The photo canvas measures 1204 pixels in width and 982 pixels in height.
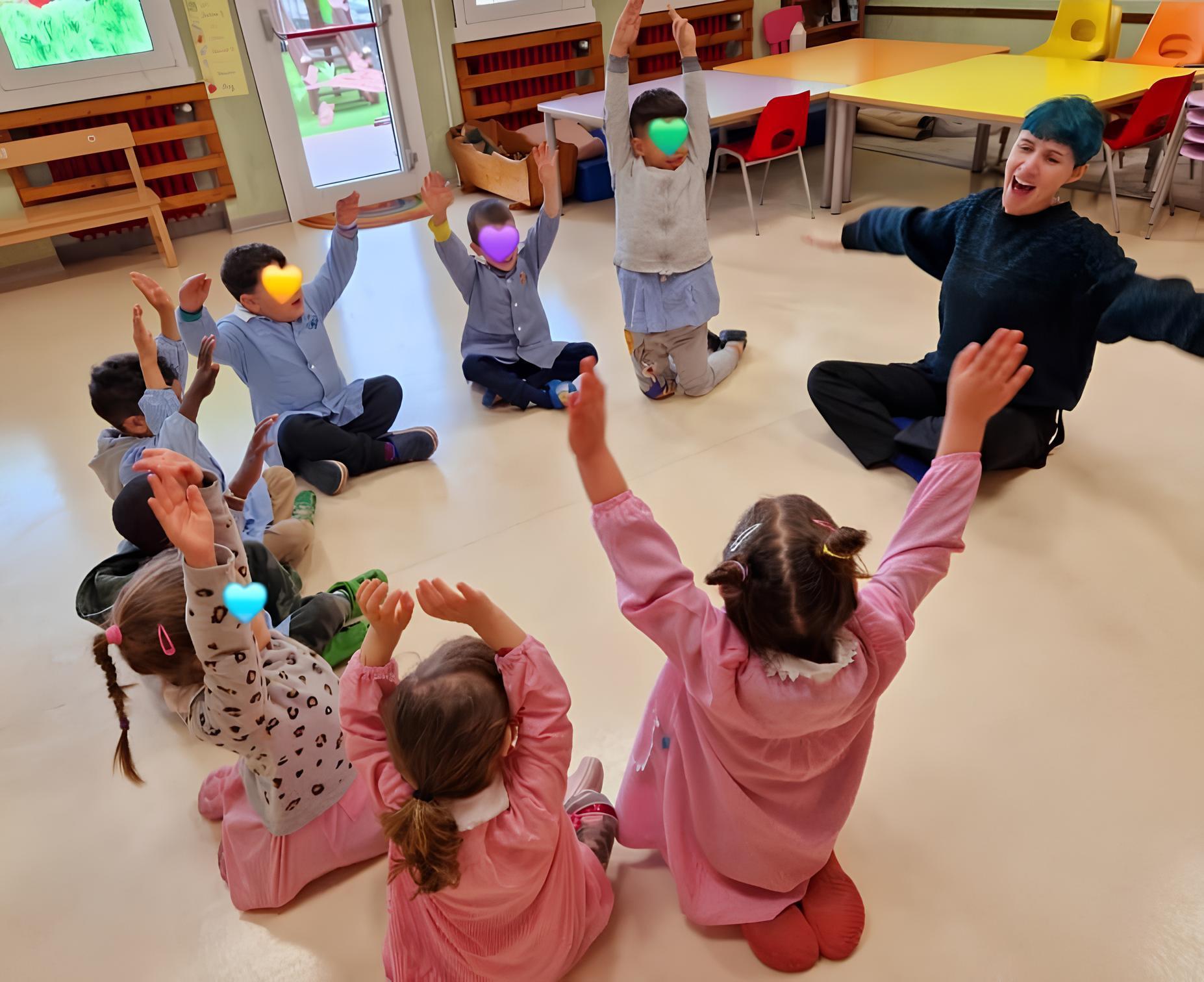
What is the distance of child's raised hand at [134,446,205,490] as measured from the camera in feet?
3.76

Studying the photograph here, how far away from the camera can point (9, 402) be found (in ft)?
11.2

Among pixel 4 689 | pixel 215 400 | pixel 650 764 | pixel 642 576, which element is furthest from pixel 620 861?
pixel 215 400

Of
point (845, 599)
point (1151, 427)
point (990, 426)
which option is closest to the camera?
point (845, 599)

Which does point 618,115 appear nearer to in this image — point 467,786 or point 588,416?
point 588,416

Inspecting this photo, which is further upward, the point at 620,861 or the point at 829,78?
the point at 829,78

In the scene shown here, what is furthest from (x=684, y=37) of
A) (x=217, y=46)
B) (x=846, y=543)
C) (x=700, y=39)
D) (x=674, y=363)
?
(x=700, y=39)

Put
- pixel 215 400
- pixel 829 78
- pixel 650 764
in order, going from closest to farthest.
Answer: pixel 650 764 → pixel 215 400 → pixel 829 78

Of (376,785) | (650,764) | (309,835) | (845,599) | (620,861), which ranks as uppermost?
(845,599)

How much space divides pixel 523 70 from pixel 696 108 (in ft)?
11.2

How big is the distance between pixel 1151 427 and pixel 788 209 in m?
2.69

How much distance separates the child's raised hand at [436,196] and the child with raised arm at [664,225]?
0.55 m

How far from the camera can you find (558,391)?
3094 mm

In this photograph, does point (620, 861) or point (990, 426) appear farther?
point (990, 426)

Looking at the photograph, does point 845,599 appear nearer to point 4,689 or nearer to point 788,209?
point 4,689
